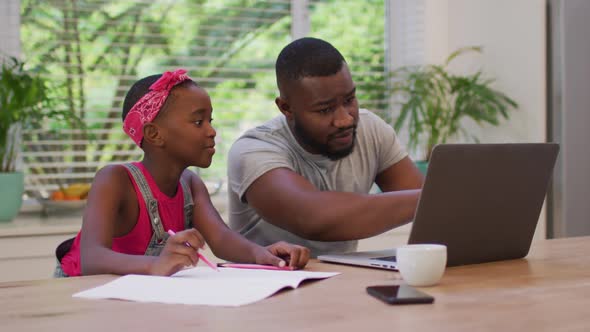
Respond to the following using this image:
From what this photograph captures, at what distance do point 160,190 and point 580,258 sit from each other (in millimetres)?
923

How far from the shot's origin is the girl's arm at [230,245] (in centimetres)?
142

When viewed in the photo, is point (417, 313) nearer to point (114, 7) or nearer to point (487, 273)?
point (487, 273)

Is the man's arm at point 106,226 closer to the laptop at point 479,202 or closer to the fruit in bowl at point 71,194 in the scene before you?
the laptop at point 479,202

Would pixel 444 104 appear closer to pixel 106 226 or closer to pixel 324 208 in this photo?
pixel 324 208

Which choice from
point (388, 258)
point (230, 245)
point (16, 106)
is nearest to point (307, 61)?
point (230, 245)

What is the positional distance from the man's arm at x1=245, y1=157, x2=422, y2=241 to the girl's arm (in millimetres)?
125

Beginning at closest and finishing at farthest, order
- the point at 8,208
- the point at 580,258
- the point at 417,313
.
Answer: the point at 417,313
the point at 580,258
the point at 8,208

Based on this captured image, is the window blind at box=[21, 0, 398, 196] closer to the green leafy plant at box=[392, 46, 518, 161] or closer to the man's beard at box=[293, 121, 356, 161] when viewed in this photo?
the green leafy plant at box=[392, 46, 518, 161]

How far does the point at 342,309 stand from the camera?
1.02 m

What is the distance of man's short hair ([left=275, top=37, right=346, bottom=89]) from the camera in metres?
1.87

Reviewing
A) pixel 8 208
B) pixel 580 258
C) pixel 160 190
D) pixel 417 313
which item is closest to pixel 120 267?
pixel 160 190

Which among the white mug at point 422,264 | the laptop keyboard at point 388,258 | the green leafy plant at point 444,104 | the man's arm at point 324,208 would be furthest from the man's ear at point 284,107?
the green leafy plant at point 444,104

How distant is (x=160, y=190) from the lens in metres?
1.73

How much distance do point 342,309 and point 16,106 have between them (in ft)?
6.91
